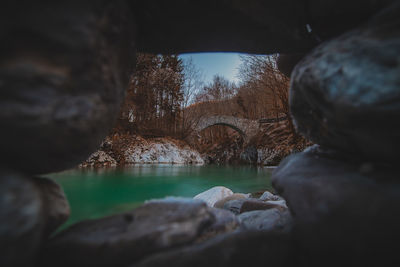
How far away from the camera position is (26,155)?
0.79 m

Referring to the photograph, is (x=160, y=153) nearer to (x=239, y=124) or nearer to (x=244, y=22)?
(x=239, y=124)

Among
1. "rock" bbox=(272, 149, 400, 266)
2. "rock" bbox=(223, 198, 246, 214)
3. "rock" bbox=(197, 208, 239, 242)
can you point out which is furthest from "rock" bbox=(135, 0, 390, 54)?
"rock" bbox=(223, 198, 246, 214)

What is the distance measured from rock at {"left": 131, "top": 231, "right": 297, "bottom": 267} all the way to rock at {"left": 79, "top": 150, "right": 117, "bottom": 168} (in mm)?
11377

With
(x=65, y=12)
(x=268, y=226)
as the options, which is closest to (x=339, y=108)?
(x=268, y=226)

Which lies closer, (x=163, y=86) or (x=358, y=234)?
(x=358, y=234)

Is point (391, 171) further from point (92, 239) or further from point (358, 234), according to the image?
point (92, 239)

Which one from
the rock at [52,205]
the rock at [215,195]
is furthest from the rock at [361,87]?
the rock at [215,195]

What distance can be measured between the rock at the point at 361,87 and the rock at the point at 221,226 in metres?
0.78

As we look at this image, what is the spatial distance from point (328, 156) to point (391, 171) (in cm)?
42

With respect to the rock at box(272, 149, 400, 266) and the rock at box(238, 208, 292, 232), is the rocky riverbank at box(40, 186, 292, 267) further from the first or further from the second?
the rock at box(238, 208, 292, 232)

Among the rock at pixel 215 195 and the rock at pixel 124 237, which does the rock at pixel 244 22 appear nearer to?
the rock at pixel 124 237

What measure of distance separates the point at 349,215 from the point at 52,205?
141 cm

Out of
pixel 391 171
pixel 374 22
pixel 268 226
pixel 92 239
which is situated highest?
pixel 374 22

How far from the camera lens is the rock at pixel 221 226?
1.00 metres
